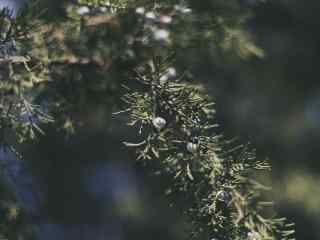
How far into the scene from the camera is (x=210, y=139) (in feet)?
2.10

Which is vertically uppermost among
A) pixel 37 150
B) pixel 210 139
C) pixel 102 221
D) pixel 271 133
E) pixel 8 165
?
pixel 210 139

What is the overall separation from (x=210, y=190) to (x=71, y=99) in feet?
0.76

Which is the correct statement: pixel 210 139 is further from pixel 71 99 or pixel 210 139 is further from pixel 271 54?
pixel 271 54

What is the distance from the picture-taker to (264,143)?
230cm

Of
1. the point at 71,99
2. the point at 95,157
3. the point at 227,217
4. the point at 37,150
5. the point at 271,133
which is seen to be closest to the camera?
the point at 227,217

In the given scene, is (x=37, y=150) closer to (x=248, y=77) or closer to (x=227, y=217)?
(x=248, y=77)

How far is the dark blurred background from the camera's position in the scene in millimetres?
2220

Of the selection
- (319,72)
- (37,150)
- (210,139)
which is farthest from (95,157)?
(210,139)

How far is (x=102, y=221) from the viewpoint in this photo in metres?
2.40

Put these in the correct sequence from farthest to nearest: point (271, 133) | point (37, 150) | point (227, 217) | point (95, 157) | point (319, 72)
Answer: point (319, 72), point (271, 133), point (95, 157), point (37, 150), point (227, 217)

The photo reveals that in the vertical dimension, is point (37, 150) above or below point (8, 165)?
below

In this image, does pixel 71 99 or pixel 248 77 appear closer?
pixel 71 99

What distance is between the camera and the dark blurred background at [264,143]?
7.28ft

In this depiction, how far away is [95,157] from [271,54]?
853mm
